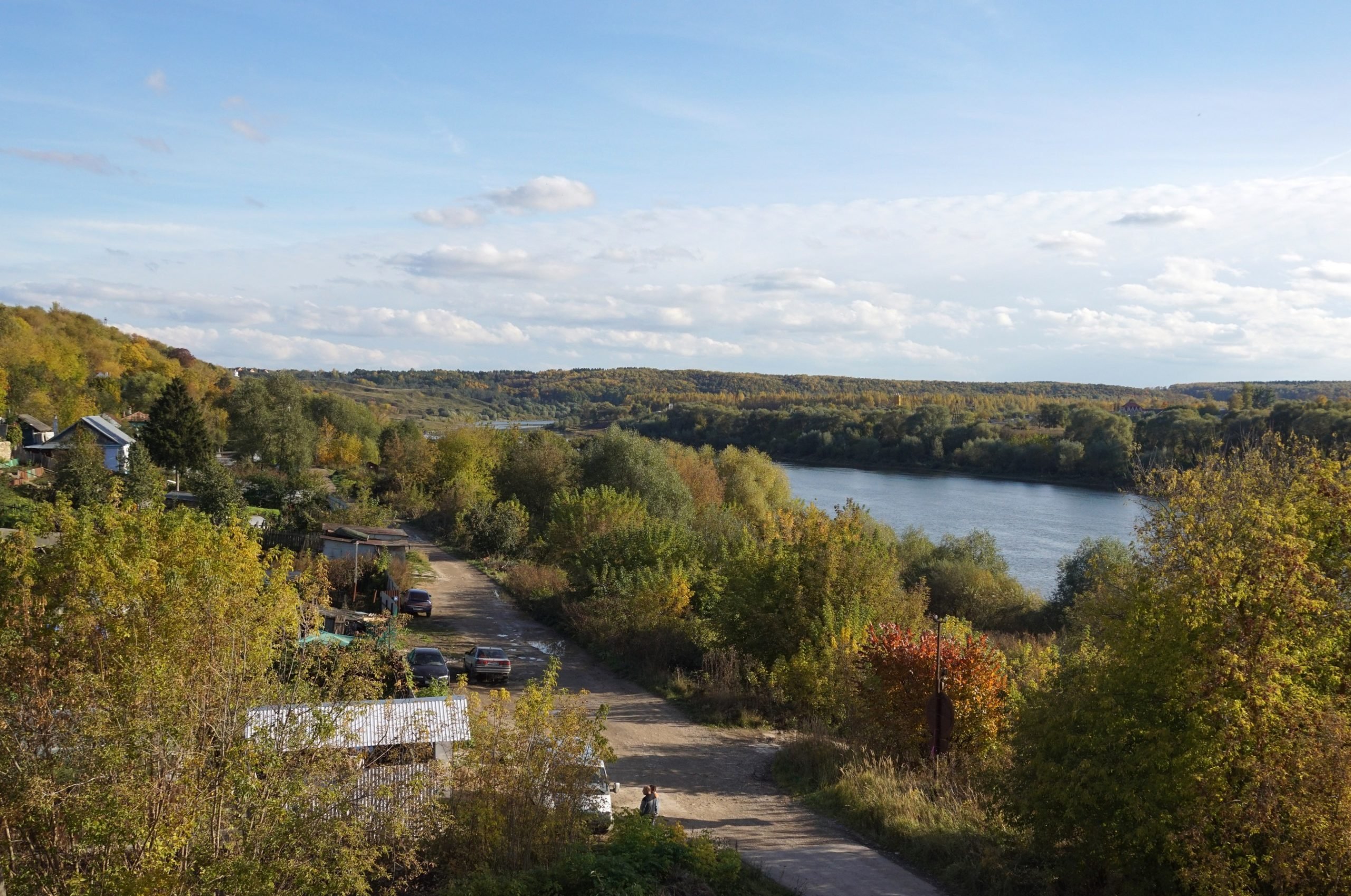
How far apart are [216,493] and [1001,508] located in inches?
1855

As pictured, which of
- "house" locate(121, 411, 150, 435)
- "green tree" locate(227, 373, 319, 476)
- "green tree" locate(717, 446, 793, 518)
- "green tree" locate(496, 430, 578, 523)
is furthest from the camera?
"house" locate(121, 411, 150, 435)

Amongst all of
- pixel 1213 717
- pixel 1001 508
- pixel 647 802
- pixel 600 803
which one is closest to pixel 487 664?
pixel 600 803

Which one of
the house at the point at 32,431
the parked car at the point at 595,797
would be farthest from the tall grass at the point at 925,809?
the house at the point at 32,431

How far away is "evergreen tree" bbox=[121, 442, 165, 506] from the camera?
110ft

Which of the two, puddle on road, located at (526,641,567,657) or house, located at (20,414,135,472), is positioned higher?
house, located at (20,414,135,472)

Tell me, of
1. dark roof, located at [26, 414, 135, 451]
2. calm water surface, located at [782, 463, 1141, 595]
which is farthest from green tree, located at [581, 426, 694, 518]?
dark roof, located at [26, 414, 135, 451]

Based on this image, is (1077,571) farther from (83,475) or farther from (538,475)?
(83,475)

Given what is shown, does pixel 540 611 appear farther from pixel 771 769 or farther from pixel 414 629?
pixel 771 769

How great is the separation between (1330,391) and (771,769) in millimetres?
117040

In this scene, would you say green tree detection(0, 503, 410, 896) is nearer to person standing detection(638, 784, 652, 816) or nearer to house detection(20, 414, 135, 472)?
person standing detection(638, 784, 652, 816)

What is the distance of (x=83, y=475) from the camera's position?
32.5 m

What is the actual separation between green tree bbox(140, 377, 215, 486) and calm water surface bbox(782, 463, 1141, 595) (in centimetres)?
3455

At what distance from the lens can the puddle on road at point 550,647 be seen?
24.6 meters

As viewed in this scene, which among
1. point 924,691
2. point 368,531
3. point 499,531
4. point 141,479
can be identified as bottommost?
point 499,531
